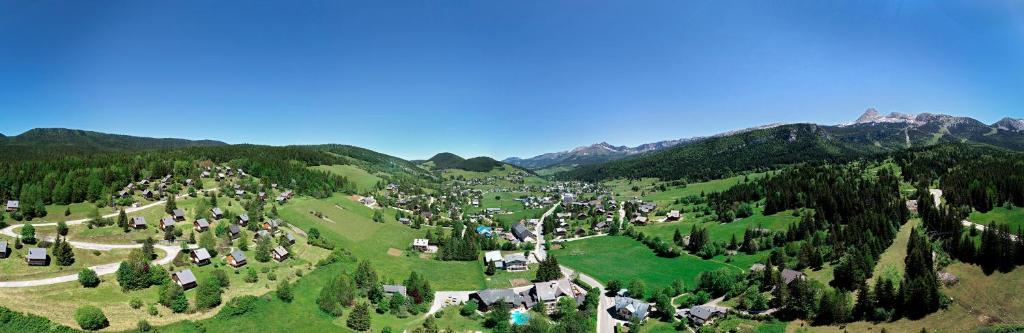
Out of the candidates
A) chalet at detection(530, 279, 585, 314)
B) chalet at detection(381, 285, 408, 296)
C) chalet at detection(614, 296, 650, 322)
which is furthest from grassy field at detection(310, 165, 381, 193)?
chalet at detection(614, 296, 650, 322)

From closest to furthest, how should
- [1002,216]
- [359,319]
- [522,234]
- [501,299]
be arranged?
[359,319], [501,299], [1002,216], [522,234]

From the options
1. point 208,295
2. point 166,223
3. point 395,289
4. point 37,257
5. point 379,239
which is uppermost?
point 166,223

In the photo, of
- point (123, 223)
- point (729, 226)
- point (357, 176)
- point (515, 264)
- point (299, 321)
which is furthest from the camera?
point (357, 176)

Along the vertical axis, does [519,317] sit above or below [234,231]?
below

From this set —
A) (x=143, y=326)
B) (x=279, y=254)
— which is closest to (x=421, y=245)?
(x=279, y=254)

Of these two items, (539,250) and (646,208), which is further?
(646,208)

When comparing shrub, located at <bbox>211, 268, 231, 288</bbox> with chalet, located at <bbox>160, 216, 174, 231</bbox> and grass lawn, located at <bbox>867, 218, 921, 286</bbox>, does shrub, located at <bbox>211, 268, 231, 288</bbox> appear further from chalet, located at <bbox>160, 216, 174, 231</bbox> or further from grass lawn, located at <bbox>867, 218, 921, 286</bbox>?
grass lawn, located at <bbox>867, 218, 921, 286</bbox>

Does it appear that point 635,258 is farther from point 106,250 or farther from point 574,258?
point 106,250

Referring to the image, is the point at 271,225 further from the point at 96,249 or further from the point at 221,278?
the point at 221,278
